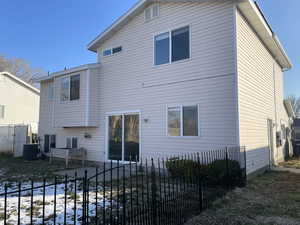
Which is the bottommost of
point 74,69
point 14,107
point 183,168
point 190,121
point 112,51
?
point 183,168

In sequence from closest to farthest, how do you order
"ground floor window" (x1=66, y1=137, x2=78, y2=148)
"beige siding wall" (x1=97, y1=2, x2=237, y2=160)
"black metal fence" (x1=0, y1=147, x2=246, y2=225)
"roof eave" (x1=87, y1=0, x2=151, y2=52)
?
1. "black metal fence" (x1=0, y1=147, x2=246, y2=225)
2. "beige siding wall" (x1=97, y1=2, x2=237, y2=160)
3. "roof eave" (x1=87, y1=0, x2=151, y2=52)
4. "ground floor window" (x1=66, y1=137, x2=78, y2=148)

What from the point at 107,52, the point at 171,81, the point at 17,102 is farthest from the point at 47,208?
Answer: the point at 17,102

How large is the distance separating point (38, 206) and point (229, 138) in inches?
222

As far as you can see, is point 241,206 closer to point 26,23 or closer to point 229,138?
point 229,138

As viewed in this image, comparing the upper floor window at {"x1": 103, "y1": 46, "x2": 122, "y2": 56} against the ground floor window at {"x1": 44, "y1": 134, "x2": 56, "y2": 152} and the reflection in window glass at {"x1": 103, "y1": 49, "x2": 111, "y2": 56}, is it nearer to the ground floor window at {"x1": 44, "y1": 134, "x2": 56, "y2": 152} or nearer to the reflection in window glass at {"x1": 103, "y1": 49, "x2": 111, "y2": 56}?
the reflection in window glass at {"x1": 103, "y1": 49, "x2": 111, "y2": 56}

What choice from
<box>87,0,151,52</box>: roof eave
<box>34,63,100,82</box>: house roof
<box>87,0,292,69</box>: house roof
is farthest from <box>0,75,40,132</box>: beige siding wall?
<box>87,0,292,69</box>: house roof

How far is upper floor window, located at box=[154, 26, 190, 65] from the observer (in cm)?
859

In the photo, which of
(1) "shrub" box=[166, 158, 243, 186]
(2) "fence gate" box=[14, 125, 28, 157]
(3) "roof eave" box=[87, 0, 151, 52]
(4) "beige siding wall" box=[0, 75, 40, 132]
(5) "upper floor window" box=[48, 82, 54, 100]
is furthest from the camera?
(4) "beige siding wall" box=[0, 75, 40, 132]

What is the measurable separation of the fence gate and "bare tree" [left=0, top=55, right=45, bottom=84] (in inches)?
789

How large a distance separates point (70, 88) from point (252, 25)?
900cm

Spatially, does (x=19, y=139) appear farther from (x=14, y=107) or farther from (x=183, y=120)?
(x=183, y=120)

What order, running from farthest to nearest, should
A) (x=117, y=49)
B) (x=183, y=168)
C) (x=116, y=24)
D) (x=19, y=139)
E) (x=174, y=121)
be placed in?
1. (x=19, y=139)
2. (x=117, y=49)
3. (x=116, y=24)
4. (x=174, y=121)
5. (x=183, y=168)

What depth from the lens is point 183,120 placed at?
8.25m

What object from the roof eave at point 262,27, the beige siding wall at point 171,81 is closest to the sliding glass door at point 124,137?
the beige siding wall at point 171,81
